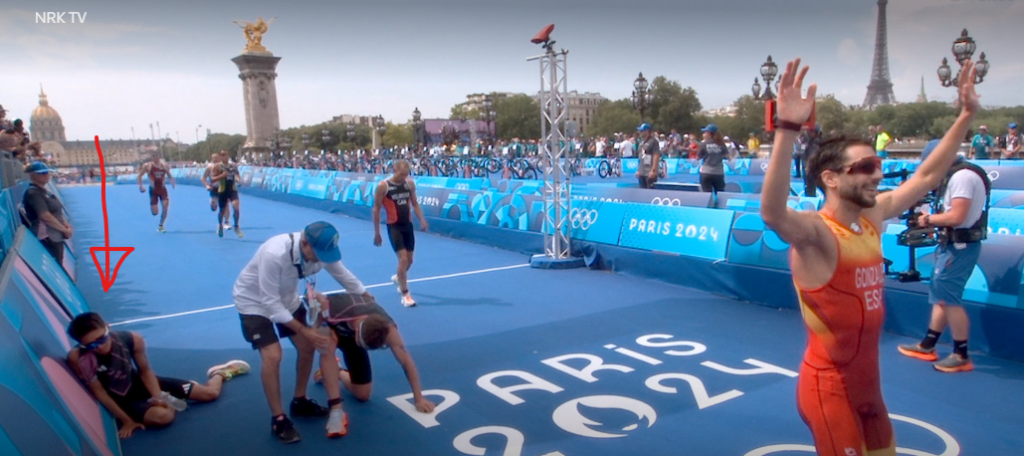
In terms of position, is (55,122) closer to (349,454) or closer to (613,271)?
(613,271)


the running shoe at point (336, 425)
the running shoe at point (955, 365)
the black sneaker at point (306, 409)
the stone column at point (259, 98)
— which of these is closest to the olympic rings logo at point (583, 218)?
the running shoe at point (955, 365)

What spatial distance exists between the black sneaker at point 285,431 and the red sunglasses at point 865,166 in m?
3.68

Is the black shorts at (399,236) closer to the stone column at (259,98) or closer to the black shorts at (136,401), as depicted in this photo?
the black shorts at (136,401)

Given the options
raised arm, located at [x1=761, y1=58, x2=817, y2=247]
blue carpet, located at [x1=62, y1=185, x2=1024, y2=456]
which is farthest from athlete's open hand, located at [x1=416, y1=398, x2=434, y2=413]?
raised arm, located at [x1=761, y1=58, x2=817, y2=247]

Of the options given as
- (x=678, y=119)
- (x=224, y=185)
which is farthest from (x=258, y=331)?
(x=678, y=119)

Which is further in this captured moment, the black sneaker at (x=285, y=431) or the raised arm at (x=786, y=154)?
the black sneaker at (x=285, y=431)

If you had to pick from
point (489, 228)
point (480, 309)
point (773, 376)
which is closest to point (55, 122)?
point (489, 228)

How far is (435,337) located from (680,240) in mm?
3718

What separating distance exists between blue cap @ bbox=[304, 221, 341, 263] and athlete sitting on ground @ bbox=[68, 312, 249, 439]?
1515 mm

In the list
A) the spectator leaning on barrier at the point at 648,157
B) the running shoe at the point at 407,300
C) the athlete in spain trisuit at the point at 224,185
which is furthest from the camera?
the athlete in spain trisuit at the point at 224,185

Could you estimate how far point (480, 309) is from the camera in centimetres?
790

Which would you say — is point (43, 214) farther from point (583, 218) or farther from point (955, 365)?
point (955, 365)

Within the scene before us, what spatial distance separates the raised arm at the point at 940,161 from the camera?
2.80 metres

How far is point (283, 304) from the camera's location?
4.55 metres
